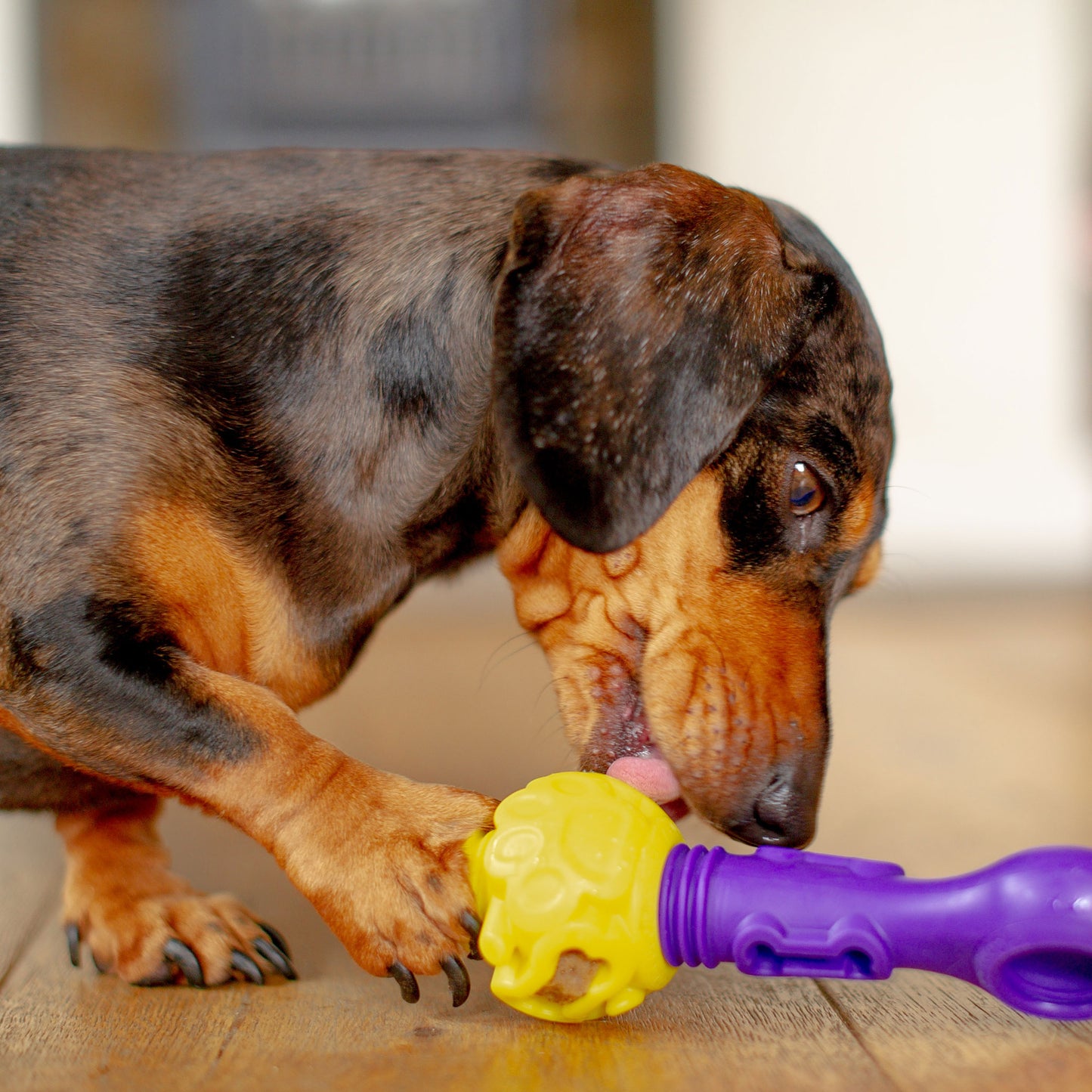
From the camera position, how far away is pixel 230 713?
1583 mm

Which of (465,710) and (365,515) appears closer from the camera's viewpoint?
(365,515)

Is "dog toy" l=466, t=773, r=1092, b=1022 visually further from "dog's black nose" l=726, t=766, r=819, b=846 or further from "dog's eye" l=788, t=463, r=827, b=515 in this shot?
"dog's eye" l=788, t=463, r=827, b=515

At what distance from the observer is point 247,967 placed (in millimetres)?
1674

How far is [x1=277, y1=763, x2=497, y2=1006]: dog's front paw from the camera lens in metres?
1.42

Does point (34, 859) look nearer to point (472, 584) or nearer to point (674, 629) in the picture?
point (674, 629)

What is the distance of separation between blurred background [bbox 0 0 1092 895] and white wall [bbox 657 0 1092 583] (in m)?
0.01

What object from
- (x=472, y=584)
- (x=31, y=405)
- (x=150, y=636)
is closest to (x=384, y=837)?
(x=150, y=636)

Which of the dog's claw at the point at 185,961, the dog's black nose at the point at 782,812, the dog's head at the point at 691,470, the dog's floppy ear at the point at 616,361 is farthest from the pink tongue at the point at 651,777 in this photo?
the dog's claw at the point at 185,961

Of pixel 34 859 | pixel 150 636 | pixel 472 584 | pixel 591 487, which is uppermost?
pixel 591 487

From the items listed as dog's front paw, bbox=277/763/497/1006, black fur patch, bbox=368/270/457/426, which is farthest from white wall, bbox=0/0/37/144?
dog's front paw, bbox=277/763/497/1006

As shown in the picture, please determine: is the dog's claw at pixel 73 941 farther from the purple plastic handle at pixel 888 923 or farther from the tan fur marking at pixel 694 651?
the purple plastic handle at pixel 888 923

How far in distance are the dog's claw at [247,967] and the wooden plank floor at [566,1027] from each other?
3cm

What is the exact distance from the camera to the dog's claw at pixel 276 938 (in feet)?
5.62

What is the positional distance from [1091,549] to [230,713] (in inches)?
212
